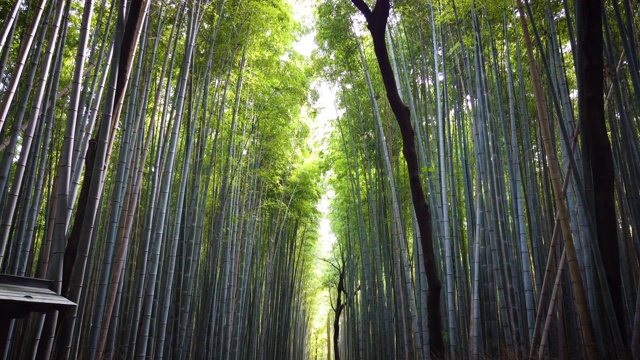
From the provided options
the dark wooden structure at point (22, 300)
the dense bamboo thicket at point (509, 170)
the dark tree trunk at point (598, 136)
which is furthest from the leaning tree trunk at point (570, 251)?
the dark wooden structure at point (22, 300)

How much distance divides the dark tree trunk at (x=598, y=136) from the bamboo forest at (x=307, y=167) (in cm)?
1

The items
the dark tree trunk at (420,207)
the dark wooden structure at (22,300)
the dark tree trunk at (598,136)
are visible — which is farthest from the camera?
the dark tree trunk at (420,207)

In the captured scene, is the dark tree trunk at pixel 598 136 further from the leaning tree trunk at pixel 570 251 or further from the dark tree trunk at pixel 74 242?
the dark tree trunk at pixel 74 242

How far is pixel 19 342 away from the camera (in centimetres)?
456

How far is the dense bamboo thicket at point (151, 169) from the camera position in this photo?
2252 mm

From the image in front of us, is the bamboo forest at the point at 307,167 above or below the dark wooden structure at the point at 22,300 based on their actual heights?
above

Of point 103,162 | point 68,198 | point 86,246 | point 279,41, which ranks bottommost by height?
point 86,246

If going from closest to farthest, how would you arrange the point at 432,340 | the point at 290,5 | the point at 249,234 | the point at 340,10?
the point at 432,340, the point at 340,10, the point at 290,5, the point at 249,234

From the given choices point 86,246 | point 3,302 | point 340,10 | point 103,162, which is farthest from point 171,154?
point 340,10

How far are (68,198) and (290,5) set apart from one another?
470 centimetres

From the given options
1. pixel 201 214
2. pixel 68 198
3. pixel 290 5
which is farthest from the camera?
pixel 290 5

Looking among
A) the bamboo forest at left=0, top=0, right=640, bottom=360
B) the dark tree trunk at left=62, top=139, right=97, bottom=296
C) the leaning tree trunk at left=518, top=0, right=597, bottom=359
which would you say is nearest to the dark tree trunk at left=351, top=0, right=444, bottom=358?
the bamboo forest at left=0, top=0, right=640, bottom=360

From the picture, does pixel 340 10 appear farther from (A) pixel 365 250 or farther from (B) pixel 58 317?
(B) pixel 58 317

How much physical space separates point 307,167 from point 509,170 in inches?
215
